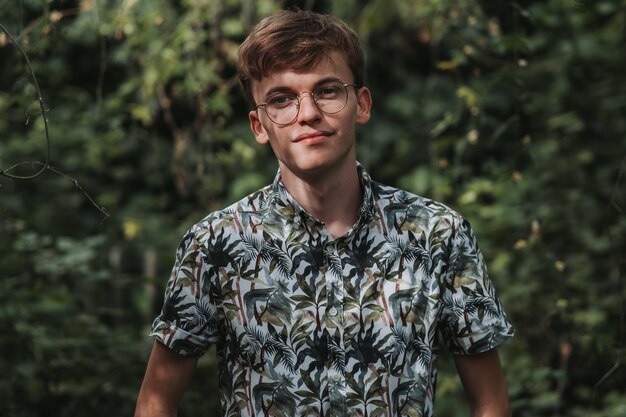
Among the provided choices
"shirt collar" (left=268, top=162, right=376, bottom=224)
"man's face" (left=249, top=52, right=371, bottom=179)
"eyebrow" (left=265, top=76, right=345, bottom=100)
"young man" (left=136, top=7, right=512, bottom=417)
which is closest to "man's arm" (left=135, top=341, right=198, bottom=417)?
"young man" (left=136, top=7, right=512, bottom=417)

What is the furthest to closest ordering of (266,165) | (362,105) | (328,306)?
(266,165) → (362,105) → (328,306)

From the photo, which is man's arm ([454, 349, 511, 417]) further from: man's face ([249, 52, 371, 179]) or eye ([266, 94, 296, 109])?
eye ([266, 94, 296, 109])

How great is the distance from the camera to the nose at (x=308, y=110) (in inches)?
91.6

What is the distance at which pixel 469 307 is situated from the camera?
2379 mm

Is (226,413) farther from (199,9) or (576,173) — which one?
(576,173)

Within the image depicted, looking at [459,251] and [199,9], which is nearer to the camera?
[459,251]

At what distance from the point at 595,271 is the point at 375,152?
2389 millimetres

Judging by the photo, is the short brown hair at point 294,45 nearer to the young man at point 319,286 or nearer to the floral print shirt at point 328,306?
the young man at point 319,286

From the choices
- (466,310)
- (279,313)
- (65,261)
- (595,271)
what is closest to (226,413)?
Answer: (279,313)

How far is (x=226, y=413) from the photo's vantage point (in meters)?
2.39

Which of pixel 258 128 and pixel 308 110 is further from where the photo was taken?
pixel 258 128

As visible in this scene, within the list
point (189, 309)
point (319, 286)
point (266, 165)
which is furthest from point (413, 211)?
point (266, 165)

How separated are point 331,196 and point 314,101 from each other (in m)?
0.24

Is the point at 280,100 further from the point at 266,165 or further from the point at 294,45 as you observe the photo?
the point at 266,165
